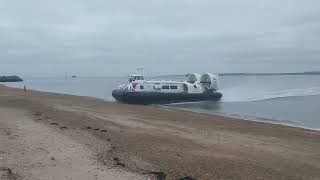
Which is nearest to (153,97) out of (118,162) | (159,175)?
(118,162)

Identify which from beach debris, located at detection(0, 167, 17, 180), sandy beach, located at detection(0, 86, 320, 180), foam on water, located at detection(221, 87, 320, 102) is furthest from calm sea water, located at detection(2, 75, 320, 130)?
beach debris, located at detection(0, 167, 17, 180)

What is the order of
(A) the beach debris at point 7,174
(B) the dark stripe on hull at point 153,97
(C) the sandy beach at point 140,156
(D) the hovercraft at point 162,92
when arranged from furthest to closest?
(D) the hovercraft at point 162,92, (B) the dark stripe on hull at point 153,97, (C) the sandy beach at point 140,156, (A) the beach debris at point 7,174

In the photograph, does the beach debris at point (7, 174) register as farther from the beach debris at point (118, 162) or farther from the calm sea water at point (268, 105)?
the calm sea water at point (268, 105)

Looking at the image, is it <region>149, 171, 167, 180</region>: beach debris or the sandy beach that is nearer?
<region>149, 171, 167, 180</region>: beach debris

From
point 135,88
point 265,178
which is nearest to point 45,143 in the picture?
point 265,178

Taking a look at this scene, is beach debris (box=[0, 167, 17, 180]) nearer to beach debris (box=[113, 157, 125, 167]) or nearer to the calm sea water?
beach debris (box=[113, 157, 125, 167])

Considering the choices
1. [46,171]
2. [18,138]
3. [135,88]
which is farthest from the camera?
[135,88]

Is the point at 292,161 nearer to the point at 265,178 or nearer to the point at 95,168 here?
the point at 265,178

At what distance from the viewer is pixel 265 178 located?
8695 mm

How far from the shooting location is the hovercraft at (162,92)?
4197cm

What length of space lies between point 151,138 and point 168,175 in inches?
199

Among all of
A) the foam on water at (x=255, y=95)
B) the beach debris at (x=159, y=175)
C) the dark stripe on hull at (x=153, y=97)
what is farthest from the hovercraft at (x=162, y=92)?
the beach debris at (x=159, y=175)

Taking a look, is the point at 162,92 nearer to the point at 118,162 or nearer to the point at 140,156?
the point at 140,156

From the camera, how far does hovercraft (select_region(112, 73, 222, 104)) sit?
42.0m
